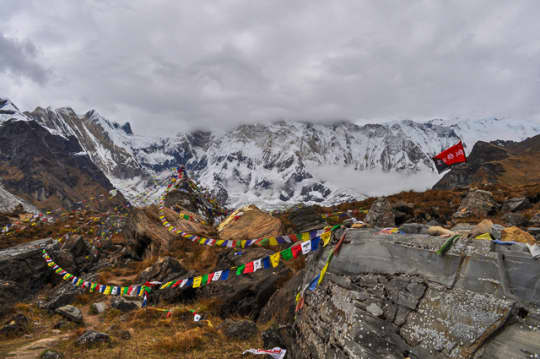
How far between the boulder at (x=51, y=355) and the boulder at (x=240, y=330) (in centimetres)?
Answer: 387

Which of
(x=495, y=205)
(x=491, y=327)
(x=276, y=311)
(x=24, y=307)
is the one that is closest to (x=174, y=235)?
(x=24, y=307)

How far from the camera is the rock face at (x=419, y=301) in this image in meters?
3.58

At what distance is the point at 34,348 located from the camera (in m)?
6.98

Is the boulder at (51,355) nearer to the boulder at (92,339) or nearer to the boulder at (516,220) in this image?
the boulder at (92,339)

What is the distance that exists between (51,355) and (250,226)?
1216 cm

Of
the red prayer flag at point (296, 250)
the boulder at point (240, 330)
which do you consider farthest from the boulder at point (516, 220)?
the boulder at point (240, 330)

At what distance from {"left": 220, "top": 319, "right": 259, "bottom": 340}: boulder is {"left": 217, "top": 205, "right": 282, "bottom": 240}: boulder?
8.94m

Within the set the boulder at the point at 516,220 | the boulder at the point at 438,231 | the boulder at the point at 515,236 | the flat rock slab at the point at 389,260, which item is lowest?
the boulder at the point at 516,220

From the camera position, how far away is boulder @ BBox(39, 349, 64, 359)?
6281 millimetres

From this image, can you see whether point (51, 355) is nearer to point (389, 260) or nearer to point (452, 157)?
point (389, 260)

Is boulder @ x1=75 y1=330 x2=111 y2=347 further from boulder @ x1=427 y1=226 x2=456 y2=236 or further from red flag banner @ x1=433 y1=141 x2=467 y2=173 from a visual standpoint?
red flag banner @ x1=433 y1=141 x2=467 y2=173


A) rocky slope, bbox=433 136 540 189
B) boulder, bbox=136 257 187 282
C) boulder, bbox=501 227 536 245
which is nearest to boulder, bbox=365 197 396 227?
boulder, bbox=136 257 187 282

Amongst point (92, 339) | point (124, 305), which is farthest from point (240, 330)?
point (124, 305)

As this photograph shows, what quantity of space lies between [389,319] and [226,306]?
6865 mm
